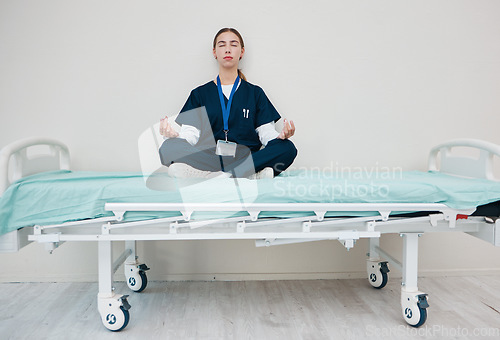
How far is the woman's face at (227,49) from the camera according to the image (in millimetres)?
2441

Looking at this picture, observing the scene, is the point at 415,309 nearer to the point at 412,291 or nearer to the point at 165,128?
the point at 412,291

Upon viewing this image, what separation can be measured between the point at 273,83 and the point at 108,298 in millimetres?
1673

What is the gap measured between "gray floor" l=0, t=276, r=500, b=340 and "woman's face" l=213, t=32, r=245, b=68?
146 centimetres

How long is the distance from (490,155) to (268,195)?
1.24 meters

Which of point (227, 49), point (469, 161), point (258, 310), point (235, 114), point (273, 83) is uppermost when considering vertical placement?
point (227, 49)

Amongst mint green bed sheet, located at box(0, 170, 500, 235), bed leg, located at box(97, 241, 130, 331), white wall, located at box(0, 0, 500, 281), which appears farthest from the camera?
white wall, located at box(0, 0, 500, 281)

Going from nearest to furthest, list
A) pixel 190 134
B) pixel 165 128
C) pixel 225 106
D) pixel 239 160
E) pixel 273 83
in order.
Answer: pixel 165 128, pixel 239 160, pixel 190 134, pixel 225 106, pixel 273 83

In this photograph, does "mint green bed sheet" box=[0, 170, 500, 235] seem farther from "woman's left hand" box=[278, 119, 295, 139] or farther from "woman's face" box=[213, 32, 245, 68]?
"woman's face" box=[213, 32, 245, 68]

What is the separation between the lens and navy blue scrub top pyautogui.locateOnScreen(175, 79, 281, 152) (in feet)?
7.93

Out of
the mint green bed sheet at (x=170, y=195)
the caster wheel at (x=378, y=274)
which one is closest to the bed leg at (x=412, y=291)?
the mint green bed sheet at (x=170, y=195)

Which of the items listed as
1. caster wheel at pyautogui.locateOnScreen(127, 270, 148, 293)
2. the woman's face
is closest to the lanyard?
the woman's face

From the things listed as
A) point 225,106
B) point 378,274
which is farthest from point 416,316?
point 225,106

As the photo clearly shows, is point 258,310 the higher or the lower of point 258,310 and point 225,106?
the lower

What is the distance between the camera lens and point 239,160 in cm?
212
